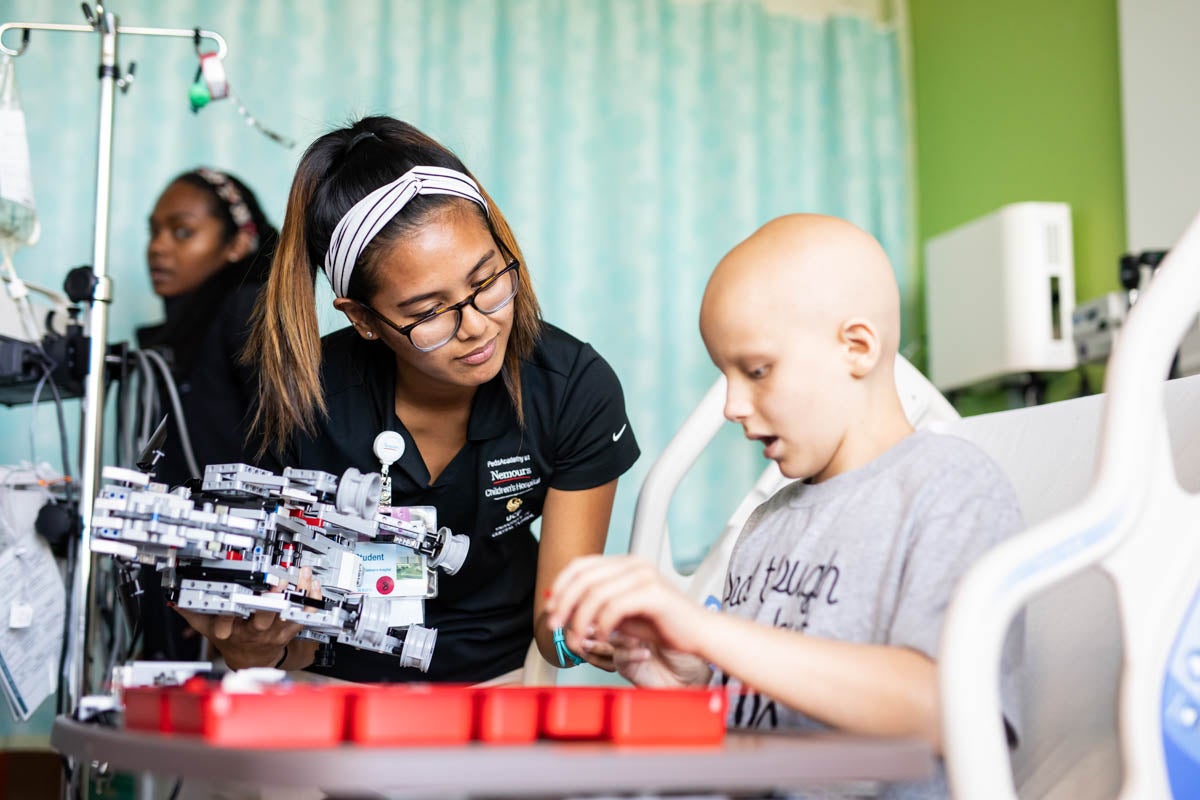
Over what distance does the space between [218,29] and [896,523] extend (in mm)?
3160

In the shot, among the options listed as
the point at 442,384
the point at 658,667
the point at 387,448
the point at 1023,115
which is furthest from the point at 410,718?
the point at 1023,115

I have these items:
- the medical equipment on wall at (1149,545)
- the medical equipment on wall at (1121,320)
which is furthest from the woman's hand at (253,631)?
the medical equipment on wall at (1121,320)

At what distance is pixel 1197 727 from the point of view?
37.6 inches

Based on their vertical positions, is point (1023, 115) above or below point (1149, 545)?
above

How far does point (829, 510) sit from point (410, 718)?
60 centimetres

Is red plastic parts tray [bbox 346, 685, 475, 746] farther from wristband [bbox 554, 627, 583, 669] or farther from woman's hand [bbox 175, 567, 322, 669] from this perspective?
wristband [bbox 554, 627, 583, 669]

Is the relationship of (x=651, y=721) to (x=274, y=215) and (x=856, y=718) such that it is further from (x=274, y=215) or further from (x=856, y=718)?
(x=274, y=215)

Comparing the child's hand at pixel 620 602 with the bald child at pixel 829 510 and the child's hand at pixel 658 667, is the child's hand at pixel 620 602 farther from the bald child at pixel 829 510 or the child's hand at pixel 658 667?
the child's hand at pixel 658 667

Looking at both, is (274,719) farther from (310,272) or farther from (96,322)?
(96,322)

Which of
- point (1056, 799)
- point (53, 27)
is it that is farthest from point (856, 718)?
point (53, 27)

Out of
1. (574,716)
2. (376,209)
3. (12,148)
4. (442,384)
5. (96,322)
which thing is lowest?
(574,716)

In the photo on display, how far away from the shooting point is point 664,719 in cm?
72

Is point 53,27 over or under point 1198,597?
over

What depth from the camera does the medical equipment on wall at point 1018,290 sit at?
3.04 metres
